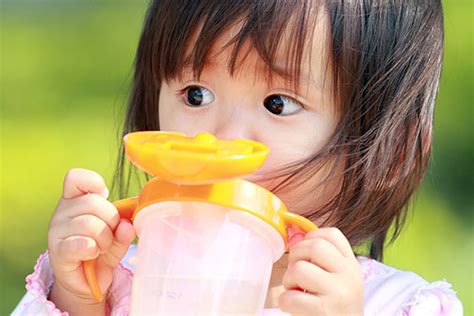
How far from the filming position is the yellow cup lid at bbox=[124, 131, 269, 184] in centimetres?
98

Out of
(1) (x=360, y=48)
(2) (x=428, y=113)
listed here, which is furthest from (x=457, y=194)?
(1) (x=360, y=48)

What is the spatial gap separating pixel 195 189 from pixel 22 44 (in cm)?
214

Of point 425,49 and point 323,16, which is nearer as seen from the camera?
point 323,16

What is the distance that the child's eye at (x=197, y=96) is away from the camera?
53.4 inches

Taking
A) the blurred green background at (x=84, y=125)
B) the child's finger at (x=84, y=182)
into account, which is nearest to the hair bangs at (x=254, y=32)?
the child's finger at (x=84, y=182)

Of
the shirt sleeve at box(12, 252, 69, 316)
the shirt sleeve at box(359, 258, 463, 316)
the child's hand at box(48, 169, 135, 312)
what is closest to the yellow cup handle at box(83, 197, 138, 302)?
the child's hand at box(48, 169, 135, 312)

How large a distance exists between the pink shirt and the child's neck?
0.09 feet

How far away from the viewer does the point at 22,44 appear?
306cm

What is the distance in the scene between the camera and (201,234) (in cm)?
105

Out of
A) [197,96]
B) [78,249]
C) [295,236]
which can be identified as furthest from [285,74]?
[78,249]

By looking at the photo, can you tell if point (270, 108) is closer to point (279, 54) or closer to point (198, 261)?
point (279, 54)

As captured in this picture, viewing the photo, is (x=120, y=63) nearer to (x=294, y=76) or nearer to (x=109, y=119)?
(x=109, y=119)

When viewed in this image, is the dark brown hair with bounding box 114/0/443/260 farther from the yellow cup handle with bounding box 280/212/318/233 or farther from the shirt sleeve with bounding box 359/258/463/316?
the yellow cup handle with bounding box 280/212/318/233

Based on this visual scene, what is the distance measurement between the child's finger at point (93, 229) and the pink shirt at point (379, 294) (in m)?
0.23
